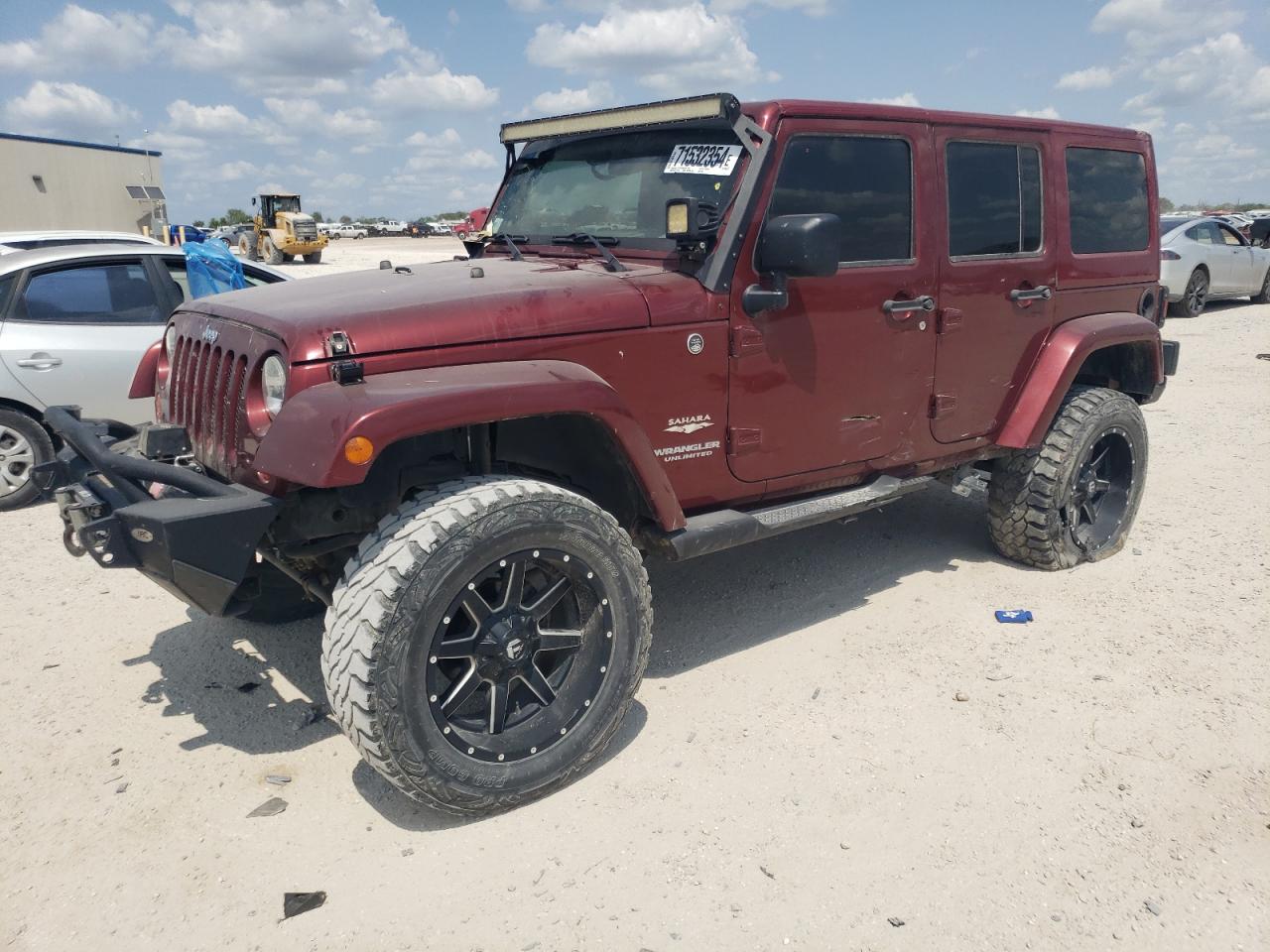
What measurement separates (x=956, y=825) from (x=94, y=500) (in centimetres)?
280

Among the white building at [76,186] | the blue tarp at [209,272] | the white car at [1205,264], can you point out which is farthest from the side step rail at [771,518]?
the white building at [76,186]

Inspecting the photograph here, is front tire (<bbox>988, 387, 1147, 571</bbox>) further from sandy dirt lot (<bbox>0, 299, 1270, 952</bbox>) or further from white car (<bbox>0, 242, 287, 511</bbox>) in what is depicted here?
white car (<bbox>0, 242, 287, 511</bbox>)

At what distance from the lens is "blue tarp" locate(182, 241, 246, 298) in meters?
6.73

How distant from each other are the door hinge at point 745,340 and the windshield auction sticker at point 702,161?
585 millimetres

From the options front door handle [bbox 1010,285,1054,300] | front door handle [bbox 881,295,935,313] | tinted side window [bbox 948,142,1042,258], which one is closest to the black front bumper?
front door handle [bbox 881,295,935,313]

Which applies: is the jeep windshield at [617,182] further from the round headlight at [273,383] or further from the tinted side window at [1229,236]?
the tinted side window at [1229,236]

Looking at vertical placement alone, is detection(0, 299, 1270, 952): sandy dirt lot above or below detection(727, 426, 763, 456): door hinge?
below

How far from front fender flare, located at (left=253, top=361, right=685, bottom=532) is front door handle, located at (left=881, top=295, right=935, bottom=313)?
1438mm

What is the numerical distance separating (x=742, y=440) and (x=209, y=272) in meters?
4.82

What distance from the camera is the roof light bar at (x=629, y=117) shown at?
3.49m

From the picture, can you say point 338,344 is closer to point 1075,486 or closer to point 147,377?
point 147,377

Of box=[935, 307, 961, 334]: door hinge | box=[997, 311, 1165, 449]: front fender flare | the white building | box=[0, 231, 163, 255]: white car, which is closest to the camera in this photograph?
box=[935, 307, 961, 334]: door hinge

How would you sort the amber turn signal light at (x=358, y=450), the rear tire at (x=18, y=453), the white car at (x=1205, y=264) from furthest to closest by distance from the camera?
1. the white car at (x=1205, y=264)
2. the rear tire at (x=18, y=453)
3. the amber turn signal light at (x=358, y=450)

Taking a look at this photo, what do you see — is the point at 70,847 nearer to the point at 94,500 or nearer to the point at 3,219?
the point at 94,500
